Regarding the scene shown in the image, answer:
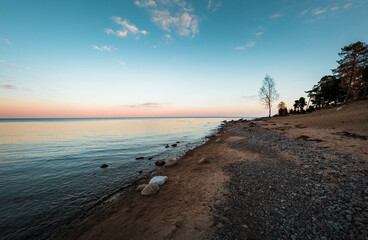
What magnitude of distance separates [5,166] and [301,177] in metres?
23.7

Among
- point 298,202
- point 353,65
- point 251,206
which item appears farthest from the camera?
point 353,65

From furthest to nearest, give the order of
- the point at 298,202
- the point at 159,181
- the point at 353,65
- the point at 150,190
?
the point at 353,65
the point at 159,181
the point at 150,190
the point at 298,202

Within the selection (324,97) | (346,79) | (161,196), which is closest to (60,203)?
(161,196)

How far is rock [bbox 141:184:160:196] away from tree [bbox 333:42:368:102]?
5466 cm

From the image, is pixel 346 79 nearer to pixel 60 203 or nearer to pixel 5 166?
pixel 60 203

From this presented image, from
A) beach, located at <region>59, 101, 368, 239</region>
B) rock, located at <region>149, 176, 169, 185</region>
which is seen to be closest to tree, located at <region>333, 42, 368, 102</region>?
beach, located at <region>59, 101, 368, 239</region>

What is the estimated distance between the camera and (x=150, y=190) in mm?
6656

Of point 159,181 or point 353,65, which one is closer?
point 159,181

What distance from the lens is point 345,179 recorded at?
18.2 feet

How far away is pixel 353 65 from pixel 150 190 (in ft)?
182

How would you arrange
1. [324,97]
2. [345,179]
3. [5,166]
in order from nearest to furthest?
[345,179], [5,166], [324,97]

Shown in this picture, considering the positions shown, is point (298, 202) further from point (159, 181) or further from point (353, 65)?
point (353, 65)

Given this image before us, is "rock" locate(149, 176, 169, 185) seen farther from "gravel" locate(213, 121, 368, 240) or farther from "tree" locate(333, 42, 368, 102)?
"tree" locate(333, 42, 368, 102)

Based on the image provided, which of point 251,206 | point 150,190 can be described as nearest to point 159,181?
point 150,190
